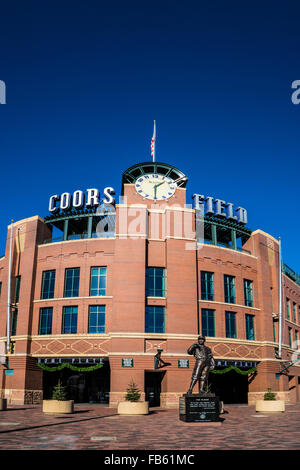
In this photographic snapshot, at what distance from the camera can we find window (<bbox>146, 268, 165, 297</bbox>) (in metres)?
32.4

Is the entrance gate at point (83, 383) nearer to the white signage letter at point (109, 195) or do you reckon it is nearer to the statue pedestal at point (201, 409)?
the white signage letter at point (109, 195)

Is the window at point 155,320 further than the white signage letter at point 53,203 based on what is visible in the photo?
No

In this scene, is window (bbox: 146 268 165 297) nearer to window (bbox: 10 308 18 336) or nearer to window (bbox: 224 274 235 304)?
window (bbox: 224 274 235 304)

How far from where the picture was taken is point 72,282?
112 feet

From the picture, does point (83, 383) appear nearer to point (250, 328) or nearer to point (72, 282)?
point (72, 282)

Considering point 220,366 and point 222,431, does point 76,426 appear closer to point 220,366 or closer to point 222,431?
point 222,431

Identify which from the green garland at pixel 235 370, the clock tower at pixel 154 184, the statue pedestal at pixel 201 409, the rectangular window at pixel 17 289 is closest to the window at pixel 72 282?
the rectangular window at pixel 17 289

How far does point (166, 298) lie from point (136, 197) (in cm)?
976

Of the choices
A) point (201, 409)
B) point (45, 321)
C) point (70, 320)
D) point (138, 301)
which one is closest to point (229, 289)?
point (138, 301)

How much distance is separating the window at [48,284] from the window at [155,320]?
8.73 meters

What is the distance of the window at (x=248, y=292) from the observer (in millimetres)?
37406

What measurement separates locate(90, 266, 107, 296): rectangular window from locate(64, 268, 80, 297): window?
4.50 feet
